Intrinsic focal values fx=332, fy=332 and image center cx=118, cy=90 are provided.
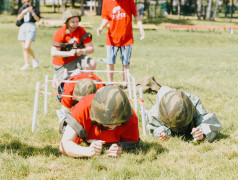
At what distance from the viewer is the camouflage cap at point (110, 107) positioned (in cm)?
363

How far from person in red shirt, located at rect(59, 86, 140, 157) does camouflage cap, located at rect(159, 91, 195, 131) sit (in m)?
0.53

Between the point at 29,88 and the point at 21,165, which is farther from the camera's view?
the point at 29,88

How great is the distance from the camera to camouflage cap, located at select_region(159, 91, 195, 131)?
14.6ft

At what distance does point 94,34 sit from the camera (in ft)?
91.5

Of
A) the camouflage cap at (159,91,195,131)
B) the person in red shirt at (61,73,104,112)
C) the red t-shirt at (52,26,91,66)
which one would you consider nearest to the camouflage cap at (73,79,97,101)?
the person in red shirt at (61,73,104,112)

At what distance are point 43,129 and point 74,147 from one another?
1.43 meters

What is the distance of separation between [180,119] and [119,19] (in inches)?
171

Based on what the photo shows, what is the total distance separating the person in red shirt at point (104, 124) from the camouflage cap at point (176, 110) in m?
0.53

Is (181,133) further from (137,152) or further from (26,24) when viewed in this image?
(26,24)

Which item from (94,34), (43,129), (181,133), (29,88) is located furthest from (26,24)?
(94,34)

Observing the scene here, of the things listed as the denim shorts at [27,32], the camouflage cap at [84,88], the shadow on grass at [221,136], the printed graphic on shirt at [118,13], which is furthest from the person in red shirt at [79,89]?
the denim shorts at [27,32]

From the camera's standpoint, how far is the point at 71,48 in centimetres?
750

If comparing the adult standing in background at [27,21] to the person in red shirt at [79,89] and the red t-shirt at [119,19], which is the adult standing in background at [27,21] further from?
the person in red shirt at [79,89]

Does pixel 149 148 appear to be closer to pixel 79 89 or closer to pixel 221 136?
pixel 221 136
